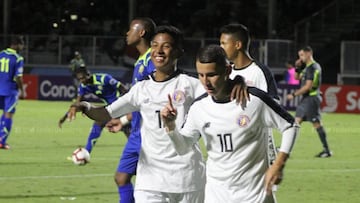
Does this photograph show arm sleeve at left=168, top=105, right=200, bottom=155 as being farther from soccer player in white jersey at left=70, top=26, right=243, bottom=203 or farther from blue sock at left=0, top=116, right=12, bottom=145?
blue sock at left=0, top=116, right=12, bottom=145

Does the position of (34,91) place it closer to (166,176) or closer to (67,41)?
(67,41)

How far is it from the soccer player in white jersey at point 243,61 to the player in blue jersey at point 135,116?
35.7 inches

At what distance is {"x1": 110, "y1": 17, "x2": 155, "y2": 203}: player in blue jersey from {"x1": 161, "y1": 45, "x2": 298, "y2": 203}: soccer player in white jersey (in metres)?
2.17

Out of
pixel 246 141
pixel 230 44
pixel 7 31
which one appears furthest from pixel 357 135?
pixel 7 31

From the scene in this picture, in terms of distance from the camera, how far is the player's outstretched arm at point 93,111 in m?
7.56

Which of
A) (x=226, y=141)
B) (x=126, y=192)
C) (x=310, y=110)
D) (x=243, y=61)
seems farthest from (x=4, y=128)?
(x=226, y=141)

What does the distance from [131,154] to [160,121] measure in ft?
4.17

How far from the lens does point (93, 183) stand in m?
13.6

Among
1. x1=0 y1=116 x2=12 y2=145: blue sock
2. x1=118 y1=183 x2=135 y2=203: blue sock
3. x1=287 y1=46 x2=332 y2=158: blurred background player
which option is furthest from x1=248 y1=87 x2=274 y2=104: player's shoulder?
x1=0 y1=116 x2=12 y2=145: blue sock

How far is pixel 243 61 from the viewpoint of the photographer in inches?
330

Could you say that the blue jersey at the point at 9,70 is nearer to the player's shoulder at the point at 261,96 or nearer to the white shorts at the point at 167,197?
the white shorts at the point at 167,197

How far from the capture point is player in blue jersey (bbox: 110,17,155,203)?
8.85 metres

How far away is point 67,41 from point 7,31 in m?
5.13

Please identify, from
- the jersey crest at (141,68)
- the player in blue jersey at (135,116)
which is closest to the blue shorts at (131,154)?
the player in blue jersey at (135,116)
